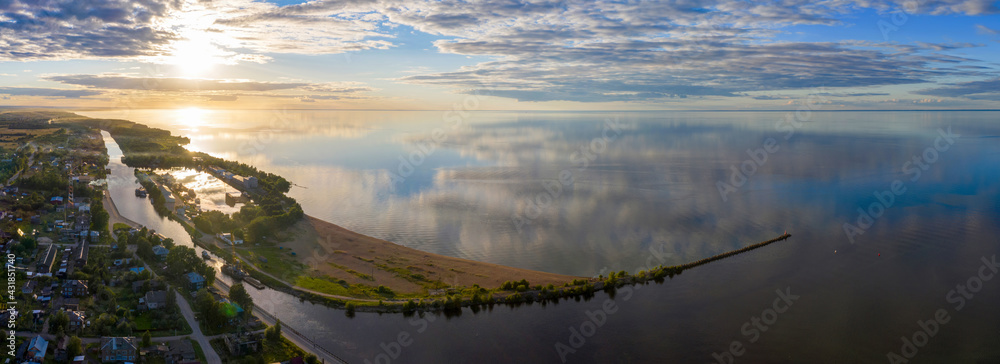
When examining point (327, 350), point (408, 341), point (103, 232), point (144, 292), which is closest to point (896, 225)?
point (408, 341)

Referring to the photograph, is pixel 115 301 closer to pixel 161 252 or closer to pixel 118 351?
pixel 118 351

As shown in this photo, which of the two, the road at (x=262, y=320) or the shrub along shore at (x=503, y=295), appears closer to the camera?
the road at (x=262, y=320)

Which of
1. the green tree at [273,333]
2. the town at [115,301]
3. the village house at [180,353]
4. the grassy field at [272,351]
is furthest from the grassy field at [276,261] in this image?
the village house at [180,353]

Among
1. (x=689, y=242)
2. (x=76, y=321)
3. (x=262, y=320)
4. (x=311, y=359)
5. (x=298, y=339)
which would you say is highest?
(x=76, y=321)

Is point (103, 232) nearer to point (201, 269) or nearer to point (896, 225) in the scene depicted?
point (201, 269)

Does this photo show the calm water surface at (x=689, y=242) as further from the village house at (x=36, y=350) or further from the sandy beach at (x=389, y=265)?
the village house at (x=36, y=350)

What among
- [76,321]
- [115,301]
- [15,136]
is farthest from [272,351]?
[15,136]

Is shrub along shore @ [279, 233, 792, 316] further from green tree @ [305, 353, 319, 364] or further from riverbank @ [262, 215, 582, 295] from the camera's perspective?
green tree @ [305, 353, 319, 364]
